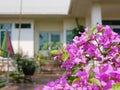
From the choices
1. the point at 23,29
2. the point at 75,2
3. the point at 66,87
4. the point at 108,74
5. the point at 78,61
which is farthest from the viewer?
the point at 23,29

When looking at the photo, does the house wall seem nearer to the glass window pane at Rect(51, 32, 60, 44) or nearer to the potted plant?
the glass window pane at Rect(51, 32, 60, 44)

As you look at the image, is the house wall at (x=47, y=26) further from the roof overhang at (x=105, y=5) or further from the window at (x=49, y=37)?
the roof overhang at (x=105, y=5)

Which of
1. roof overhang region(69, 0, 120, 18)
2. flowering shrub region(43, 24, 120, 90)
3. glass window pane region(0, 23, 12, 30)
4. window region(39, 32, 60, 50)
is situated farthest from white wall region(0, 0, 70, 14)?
flowering shrub region(43, 24, 120, 90)

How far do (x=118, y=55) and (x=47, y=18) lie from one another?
54.7 feet

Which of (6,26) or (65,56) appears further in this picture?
(6,26)

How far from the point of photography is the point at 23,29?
59.9 feet

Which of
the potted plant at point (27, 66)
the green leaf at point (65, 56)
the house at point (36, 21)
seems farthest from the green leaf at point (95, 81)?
the house at point (36, 21)

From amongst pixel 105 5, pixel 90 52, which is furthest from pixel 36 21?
pixel 90 52

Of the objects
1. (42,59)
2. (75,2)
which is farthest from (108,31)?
(42,59)

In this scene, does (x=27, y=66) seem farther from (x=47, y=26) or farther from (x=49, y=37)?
(x=49, y=37)

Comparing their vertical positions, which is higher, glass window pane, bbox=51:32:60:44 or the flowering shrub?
glass window pane, bbox=51:32:60:44

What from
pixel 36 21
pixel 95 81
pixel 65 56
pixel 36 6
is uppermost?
pixel 36 6

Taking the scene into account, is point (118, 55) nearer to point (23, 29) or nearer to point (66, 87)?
point (66, 87)

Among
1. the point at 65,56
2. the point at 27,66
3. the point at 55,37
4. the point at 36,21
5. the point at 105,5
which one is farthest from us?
the point at 55,37
